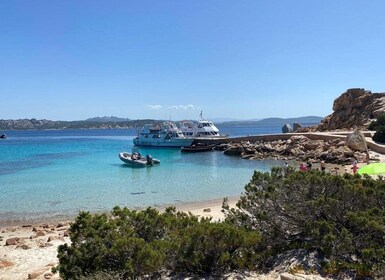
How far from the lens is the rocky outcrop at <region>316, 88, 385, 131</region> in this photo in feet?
156

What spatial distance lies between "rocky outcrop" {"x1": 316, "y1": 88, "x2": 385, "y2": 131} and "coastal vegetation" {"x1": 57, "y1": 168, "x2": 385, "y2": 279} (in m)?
43.1

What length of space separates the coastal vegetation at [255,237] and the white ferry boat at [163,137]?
46.8 meters

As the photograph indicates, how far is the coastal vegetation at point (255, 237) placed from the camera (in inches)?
243

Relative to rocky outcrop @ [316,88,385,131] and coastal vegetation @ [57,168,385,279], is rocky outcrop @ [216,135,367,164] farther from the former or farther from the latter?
coastal vegetation @ [57,168,385,279]

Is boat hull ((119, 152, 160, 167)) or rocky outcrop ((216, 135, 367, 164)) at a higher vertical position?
rocky outcrop ((216, 135, 367, 164))

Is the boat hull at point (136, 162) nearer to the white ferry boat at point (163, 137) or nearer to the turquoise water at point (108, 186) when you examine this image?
the turquoise water at point (108, 186)

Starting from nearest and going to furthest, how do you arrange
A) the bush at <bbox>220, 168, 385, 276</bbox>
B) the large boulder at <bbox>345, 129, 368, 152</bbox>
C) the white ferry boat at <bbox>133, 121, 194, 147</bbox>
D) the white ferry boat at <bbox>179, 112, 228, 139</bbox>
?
the bush at <bbox>220, 168, 385, 276</bbox>, the large boulder at <bbox>345, 129, 368, 152</bbox>, the white ferry boat at <bbox>133, 121, 194, 147</bbox>, the white ferry boat at <bbox>179, 112, 228, 139</bbox>

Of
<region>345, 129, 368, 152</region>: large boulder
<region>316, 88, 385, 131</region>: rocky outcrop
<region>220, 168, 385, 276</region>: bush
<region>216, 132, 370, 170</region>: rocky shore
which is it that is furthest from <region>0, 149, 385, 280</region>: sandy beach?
<region>316, 88, 385, 131</region>: rocky outcrop

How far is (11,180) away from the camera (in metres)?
27.1

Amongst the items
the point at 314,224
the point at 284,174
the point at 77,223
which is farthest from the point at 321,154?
the point at 77,223

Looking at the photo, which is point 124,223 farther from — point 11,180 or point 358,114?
point 358,114

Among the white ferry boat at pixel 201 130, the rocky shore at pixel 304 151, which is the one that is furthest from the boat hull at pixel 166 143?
the rocky shore at pixel 304 151

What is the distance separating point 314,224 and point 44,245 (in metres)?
8.81

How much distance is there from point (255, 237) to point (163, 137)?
1993 inches
